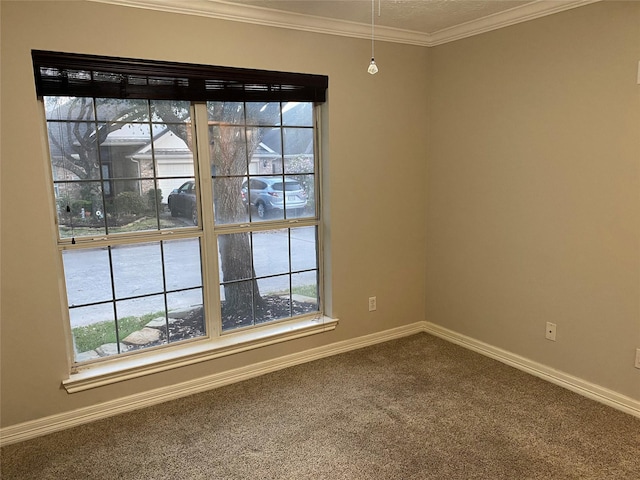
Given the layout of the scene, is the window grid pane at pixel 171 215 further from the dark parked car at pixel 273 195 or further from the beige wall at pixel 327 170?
the beige wall at pixel 327 170

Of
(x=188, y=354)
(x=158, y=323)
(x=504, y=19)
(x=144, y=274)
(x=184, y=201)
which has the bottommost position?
(x=188, y=354)

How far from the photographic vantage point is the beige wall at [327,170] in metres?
2.26

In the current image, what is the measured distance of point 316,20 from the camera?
116 inches

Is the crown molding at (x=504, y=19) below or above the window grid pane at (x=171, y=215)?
above

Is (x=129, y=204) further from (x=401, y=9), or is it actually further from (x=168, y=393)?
(x=401, y=9)

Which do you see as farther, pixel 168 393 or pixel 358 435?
pixel 168 393

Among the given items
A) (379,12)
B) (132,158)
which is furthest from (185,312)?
(379,12)

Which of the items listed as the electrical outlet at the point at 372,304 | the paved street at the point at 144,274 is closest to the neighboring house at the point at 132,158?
the paved street at the point at 144,274

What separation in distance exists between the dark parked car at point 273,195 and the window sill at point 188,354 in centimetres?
Answer: 82

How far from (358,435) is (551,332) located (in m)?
1.47

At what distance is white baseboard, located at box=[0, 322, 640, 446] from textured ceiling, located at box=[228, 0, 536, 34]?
2298 millimetres

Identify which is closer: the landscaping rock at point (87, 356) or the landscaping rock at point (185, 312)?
the landscaping rock at point (87, 356)

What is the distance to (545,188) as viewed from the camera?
2854 millimetres

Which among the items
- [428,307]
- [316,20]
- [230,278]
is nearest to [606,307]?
[428,307]
